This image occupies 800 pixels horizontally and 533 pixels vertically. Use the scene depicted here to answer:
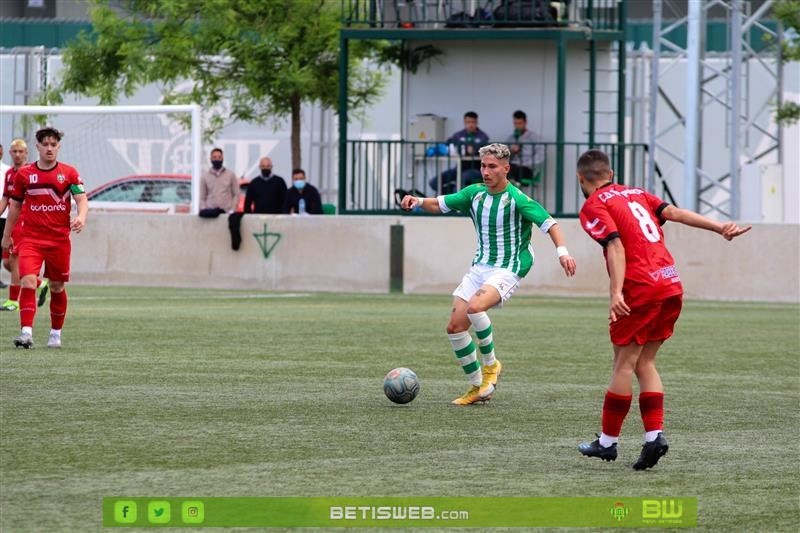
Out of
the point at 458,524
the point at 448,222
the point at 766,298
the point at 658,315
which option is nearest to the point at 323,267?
the point at 448,222

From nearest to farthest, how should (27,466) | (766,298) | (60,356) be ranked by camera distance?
(27,466) < (60,356) < (766,298)

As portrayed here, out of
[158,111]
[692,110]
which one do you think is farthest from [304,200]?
[692,110]

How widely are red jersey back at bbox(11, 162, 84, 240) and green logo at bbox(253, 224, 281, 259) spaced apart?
1059 cm

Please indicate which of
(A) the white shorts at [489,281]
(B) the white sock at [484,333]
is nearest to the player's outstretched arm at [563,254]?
(A) the white shorts at [489,281]

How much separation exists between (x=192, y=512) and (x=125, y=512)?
11.4 inches

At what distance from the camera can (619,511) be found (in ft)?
24.9

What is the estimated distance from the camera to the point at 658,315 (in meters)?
9.00

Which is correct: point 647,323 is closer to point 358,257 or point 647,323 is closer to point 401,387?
point 401,387

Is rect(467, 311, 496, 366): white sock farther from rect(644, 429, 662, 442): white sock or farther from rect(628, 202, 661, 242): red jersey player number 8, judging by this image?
rect(644, 429, 662, 442): white sock

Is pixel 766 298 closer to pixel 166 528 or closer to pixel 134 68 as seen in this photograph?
pixel 134 68

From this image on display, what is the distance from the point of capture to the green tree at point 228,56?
34.1m

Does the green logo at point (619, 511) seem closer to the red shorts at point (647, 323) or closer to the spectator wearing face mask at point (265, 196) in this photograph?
the red shorts at point (647, 323)

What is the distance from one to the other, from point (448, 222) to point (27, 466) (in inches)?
675

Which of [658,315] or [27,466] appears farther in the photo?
[658,315]
